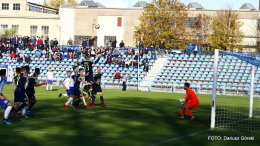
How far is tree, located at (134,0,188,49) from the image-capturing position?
4856 centimetres

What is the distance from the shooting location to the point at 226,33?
1919 inches

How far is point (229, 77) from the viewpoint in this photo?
31.2 m

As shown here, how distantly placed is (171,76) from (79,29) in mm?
35199

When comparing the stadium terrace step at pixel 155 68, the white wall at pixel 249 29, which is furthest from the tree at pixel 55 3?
the stadium terrace step at pixel 155 68

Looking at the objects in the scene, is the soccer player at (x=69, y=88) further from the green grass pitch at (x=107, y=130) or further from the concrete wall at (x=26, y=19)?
the concrete wall at (x=26, y=19)

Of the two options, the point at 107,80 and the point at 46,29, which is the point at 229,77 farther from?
the point at 46,29

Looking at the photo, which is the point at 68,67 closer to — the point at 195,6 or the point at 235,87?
the point at 235,87

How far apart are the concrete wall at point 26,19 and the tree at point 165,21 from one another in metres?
24.0

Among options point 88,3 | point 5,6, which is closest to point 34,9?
point 5,6

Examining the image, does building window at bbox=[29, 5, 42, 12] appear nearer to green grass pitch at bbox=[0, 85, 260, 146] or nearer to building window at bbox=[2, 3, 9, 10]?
building window at bbox=[2, 3, 9, 10]

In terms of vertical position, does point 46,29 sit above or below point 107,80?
above

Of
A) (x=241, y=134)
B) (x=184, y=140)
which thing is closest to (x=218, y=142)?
(x=184, y=140)

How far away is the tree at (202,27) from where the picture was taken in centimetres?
5522

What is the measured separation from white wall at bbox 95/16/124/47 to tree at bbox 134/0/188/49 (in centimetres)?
1302
